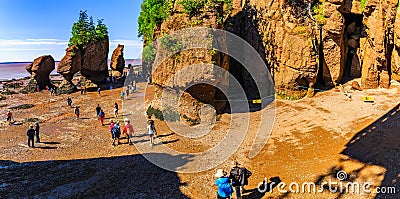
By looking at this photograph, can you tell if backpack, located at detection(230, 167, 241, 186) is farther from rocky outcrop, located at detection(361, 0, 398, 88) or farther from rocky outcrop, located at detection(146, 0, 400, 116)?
rocky outcrop, located at detection(361, 0, 398, 88)

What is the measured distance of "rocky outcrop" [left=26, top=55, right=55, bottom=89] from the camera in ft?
140

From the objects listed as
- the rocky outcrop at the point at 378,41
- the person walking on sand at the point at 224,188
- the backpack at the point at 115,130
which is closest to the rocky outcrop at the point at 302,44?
the rocky outcrop at the point at 378,41

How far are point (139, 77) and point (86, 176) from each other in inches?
1392

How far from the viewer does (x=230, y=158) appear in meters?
14.8

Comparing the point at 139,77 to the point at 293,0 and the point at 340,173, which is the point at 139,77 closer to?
the point at 293,0

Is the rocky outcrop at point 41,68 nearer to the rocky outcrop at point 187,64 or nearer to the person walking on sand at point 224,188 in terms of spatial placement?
the rocky outcrop at point 187,64

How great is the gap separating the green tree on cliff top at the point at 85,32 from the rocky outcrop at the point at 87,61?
738 millimetres

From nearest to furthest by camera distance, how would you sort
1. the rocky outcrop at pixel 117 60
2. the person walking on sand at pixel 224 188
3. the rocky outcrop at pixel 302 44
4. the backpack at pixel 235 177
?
the person walking on sand at pixel 224 188
the backpack at pixel 235 177
the rocky outcrop at pixel 302 44
the rocky outcrop at pixel 117 60

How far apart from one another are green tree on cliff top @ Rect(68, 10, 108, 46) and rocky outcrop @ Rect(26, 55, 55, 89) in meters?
Answer: 7.13

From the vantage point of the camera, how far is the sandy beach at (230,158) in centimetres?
1184

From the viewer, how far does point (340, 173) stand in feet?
38.5

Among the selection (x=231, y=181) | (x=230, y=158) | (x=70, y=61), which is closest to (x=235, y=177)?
(x=231, y=181)

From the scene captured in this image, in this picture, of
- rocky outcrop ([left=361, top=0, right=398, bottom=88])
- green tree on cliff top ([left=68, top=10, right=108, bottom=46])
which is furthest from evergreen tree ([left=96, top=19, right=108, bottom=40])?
rocky outcrop ([left=361, top=0, right=398, bottom=88])

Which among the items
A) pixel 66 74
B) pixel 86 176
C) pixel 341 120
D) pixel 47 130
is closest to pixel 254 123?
pixel 341 120
